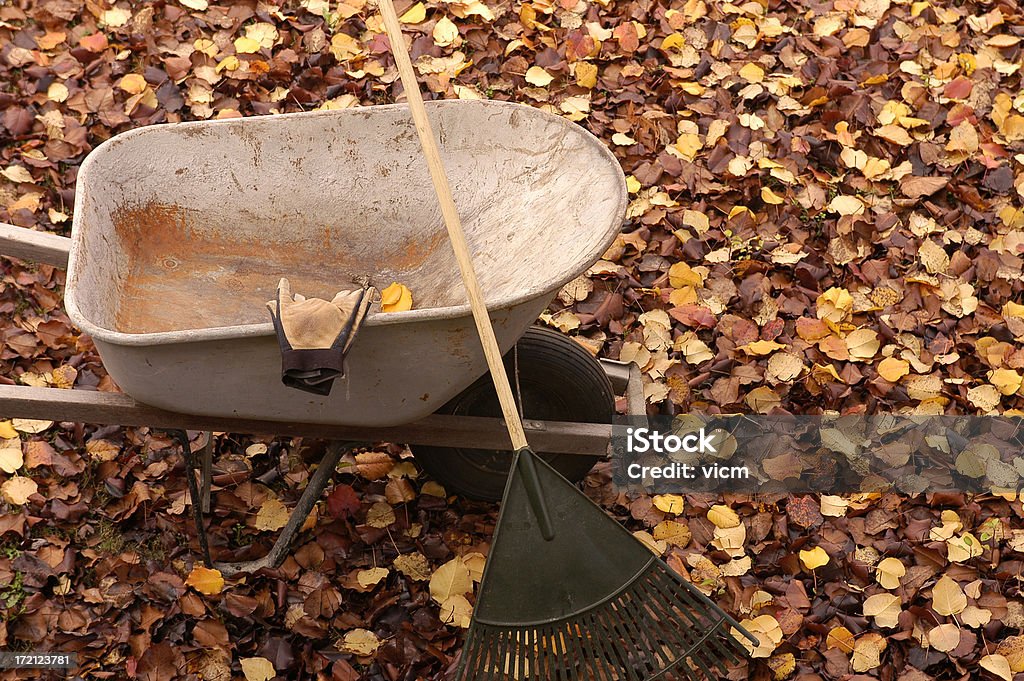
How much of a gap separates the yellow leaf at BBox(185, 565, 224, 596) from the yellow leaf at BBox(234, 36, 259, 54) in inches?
81.3

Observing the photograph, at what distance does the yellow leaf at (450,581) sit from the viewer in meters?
2.38

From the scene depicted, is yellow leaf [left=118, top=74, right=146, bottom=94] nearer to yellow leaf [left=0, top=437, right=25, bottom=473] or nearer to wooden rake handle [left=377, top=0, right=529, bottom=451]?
yellow leaf [left=0, top=437, right=25, bottom=473]

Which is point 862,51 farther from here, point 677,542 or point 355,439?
point 355,439

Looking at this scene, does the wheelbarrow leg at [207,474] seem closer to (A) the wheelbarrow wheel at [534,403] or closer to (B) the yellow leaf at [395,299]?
(A) the wheelbarrow wheel at [534,403]

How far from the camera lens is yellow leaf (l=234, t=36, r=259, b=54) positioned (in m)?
3.61

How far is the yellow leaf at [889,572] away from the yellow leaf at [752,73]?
188cm

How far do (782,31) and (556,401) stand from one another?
2.06 meters

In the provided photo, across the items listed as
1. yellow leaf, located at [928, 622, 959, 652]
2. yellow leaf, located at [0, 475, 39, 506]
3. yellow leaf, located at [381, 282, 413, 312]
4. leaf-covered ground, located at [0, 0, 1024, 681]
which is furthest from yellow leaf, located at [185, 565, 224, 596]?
yellow leaf, located at [928, 622, 959, 652]

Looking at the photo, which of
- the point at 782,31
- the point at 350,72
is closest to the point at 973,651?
the point at 782,31

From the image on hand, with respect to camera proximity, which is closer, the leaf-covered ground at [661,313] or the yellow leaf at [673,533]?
the leaf-covered ground at [661,313]

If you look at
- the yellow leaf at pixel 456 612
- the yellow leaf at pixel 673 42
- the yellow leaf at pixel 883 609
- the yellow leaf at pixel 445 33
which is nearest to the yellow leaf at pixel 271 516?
the yellow leaf at pixel 456 612

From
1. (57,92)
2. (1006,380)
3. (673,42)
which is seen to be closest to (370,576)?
(1006,380)

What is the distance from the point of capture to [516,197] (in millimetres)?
2264

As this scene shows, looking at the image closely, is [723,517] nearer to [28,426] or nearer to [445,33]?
[28,426]
